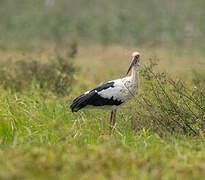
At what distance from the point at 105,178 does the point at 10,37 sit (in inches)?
1609

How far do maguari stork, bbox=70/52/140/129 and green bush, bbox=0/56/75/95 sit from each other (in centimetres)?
222

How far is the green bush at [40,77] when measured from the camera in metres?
8.59

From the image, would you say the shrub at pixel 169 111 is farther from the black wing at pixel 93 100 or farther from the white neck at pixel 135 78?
the black wing at pixel 93 100

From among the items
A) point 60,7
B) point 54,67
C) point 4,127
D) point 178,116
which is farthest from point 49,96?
point 60,7

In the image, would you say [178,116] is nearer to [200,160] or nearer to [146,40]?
[200,160]

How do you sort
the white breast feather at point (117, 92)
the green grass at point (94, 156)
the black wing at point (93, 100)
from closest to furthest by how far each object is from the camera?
the green grass at point (94, 156)
the black wing at point (93, 100)
the white breast feather at point (117, 92)

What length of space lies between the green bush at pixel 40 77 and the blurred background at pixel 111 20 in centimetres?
2840

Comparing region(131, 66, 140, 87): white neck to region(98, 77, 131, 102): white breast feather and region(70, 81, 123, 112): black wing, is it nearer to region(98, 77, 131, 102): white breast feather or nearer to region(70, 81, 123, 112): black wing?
region(98, 77, 131, 102): white breast feather

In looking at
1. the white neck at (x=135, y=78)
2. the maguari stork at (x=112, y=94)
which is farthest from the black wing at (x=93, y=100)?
the white neck at (x=135, y=78)

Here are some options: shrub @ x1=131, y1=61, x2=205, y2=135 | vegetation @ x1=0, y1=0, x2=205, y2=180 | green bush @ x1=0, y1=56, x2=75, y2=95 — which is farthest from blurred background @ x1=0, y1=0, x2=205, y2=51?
shrub @ x1=131, y1=61, x2=205, y2=135

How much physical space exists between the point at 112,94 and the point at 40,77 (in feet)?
11.7

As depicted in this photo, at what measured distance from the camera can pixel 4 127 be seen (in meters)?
4.99

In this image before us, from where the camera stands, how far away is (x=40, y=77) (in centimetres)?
923

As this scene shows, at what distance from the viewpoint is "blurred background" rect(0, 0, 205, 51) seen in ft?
137
